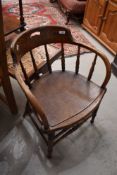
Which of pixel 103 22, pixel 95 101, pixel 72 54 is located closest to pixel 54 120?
pixel 95 101

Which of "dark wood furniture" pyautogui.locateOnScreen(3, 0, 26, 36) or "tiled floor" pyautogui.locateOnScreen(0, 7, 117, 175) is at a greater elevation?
"dark wood furniture" pyautogui.locateOnScreen(3, 0, 26, 36)

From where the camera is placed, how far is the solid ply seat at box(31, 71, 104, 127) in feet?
3.64

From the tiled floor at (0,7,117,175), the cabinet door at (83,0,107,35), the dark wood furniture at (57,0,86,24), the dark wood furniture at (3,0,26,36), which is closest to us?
the tiled floor at (0,7,117,175)

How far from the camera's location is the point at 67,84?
130cm

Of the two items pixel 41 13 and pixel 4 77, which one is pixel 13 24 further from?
pixel 41 13

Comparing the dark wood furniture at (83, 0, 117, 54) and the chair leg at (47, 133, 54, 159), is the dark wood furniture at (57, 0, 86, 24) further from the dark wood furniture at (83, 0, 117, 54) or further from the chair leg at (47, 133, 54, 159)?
the chair leg at (47, 133, 54, 159)

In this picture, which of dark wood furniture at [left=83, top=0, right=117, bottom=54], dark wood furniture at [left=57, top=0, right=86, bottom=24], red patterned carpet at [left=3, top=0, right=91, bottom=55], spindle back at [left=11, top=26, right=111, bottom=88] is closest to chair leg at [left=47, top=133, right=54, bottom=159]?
spindle back at [left=11, top=26, right=111, bottom=88]

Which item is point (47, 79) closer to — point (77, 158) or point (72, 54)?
point (77, 158)

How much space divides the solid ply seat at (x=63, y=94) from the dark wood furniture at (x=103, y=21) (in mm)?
1243

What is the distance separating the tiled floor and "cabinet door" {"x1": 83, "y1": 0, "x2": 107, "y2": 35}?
58.3 inches

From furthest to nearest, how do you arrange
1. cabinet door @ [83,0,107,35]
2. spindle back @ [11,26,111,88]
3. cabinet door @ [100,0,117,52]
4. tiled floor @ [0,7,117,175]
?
cabinet door @ [83,0,107,35] < cabinet door @ [100,0,117,52] < tiled floor @ [0,7,117,175] < spindle back @ [11,26,111,88]

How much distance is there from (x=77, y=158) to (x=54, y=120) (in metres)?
0.43

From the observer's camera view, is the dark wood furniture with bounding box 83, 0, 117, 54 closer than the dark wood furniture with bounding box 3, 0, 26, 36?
No

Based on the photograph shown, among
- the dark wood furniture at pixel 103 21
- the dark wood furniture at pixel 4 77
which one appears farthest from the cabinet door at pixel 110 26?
the dark wood furniture at pixel 4 77
